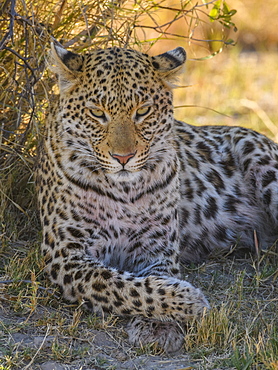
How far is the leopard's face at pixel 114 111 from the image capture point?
5160mm

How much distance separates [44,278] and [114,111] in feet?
4.92

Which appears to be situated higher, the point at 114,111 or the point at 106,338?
the point at 114,111

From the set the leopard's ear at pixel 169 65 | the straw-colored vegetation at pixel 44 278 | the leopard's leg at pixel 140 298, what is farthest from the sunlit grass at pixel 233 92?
the leopard's leg at pixel 140 298

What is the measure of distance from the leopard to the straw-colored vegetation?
19 centimetres

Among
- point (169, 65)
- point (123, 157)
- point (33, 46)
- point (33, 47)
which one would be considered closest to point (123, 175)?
point (123, 157)

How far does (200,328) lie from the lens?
15.5ft

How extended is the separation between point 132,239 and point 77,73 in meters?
1.39

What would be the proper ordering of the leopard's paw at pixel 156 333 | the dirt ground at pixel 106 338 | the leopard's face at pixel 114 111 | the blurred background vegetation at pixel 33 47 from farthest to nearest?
the blurred background vegetation at pixel 33 47 → the leopard's face at pixel 114 111 → the leopard's paw at pixel 156 333 → the dirt ground at pixel 106 338

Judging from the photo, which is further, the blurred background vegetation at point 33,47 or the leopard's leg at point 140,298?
the blurred background vegetation at point 33,47

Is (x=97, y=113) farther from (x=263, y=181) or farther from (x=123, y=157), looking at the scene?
(x=263, y=181)

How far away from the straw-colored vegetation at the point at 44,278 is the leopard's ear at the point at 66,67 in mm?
647

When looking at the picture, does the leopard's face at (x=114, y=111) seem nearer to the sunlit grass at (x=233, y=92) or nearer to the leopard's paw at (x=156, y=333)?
the leopard's paw at (x=156, y=333)

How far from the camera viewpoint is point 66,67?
→ 5.34m

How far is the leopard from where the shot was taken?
16.4 feet
